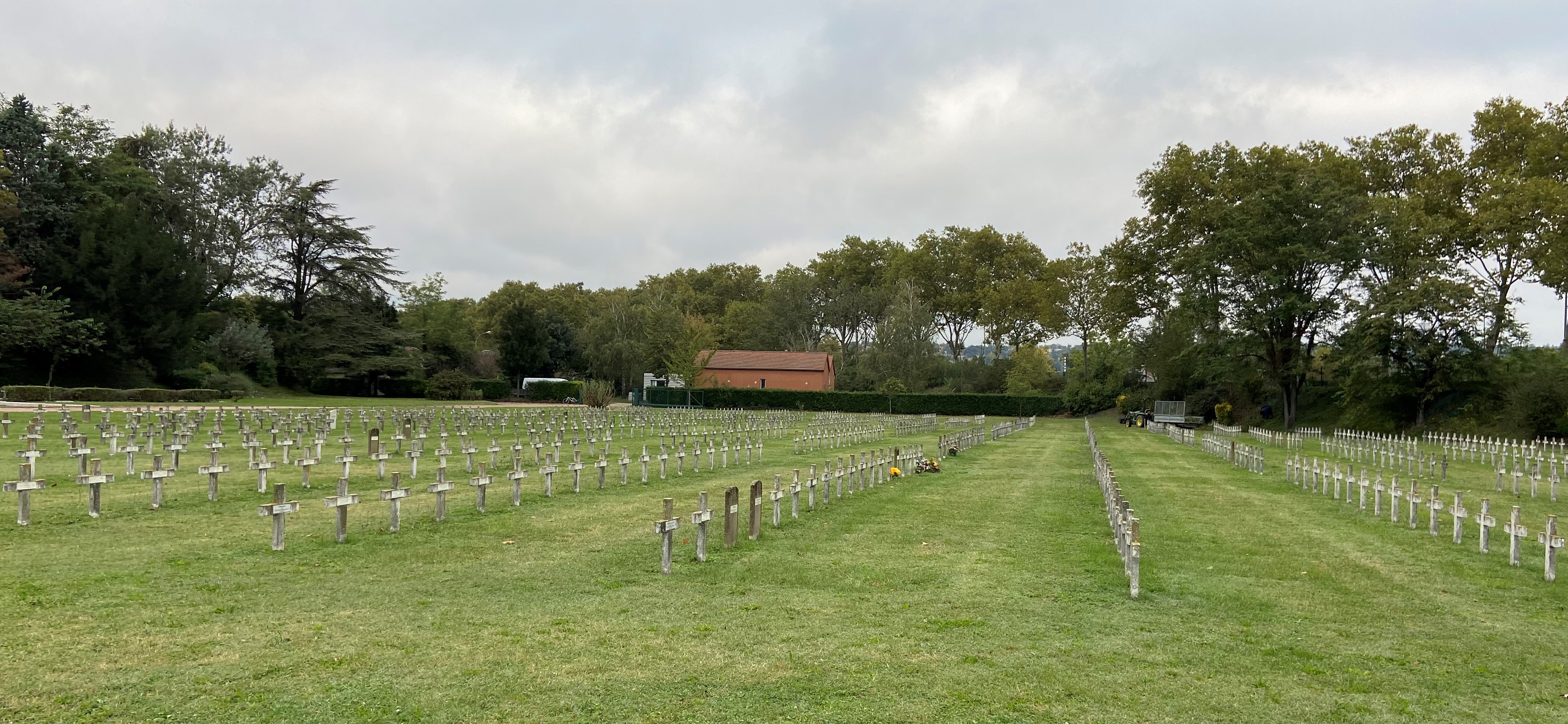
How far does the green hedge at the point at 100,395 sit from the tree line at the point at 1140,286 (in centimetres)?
594

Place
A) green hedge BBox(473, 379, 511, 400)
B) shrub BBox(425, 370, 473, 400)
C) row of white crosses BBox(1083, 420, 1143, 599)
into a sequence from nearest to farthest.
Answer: row of white crosses BBox(1083, 420, 1143, 599) < shrub BBox(425, 370, 473, 400) < green hedge BBox(473, 379, 511, 400)

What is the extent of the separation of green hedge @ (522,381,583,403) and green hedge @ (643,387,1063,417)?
23.2ft

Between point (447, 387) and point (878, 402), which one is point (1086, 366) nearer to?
point (878, 402)

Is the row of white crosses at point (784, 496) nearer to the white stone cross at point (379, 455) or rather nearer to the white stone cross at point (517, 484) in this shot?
the white stone cross at point (517, 484)

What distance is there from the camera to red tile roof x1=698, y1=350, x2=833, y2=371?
85.5 metres

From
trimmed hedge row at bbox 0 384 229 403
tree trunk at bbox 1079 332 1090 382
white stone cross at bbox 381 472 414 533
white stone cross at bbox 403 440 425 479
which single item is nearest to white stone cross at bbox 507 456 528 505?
white stone cross at bbox 381 472 414 533

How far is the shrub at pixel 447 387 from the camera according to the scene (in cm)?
6775

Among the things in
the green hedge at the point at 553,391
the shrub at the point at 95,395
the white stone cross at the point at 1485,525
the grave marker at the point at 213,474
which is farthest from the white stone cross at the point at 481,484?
the green hedge at the point at 553,391

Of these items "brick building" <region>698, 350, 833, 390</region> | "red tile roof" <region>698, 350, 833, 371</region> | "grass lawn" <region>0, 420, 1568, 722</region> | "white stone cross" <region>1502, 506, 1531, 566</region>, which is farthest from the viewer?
"red tile roof" <region>698, 350, 833, 371</region>

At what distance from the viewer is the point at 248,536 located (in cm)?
1061

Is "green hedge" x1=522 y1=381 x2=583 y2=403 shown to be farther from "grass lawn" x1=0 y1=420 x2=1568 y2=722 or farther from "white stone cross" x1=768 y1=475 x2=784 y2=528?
"white stone cross" x1=768 y1=475 x2=784 y2=528

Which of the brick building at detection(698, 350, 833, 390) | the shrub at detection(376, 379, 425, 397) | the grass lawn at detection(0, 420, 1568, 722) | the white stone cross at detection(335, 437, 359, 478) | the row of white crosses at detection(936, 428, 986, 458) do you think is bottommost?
the grass lawn at detection(0, 420, 1568, 722)

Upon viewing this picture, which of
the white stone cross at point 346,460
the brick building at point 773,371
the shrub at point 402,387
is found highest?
the brick building at point 773,371

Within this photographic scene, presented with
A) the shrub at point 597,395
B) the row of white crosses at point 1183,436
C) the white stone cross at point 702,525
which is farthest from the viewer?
the shrub at point 597,395
